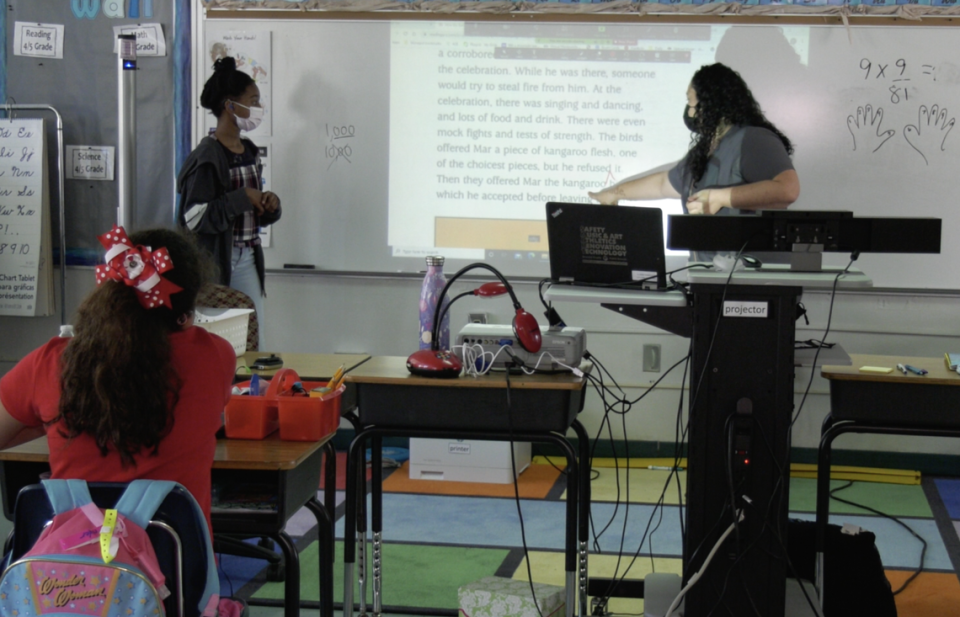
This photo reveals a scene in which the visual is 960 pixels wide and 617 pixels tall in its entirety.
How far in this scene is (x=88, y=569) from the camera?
1.38 meters

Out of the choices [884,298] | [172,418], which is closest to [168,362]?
[172,418]

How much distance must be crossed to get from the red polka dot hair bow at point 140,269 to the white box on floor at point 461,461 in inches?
96.0

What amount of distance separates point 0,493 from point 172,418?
0.62 m

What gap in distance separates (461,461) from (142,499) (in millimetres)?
2525

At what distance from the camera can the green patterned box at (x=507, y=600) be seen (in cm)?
226

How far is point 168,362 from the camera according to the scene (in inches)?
60.8

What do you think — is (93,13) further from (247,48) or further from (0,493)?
(0,493)

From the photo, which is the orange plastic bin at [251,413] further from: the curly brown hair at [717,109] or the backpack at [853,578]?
the curly brown hair at [717,109]

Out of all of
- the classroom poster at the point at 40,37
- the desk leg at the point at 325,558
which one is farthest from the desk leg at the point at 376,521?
the classroom poster at the point at 40,37

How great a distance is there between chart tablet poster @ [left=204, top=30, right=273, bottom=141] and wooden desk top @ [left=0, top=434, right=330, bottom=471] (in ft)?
8.62

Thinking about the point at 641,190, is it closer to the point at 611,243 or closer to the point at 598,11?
the point at 598,11

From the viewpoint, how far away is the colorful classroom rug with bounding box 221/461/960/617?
8.99ft

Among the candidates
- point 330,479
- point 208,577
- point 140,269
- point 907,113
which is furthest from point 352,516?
point 907,113

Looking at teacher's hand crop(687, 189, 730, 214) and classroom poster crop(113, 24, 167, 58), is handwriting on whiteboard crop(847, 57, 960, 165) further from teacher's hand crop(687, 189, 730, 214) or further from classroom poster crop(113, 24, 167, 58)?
classroom poster crop(113, 24, 167, 58)
